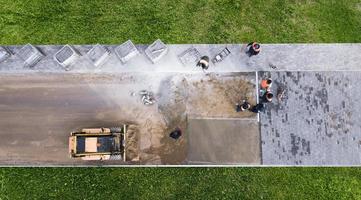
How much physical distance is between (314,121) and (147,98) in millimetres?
9460

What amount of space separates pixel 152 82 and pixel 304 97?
8707 millimetres

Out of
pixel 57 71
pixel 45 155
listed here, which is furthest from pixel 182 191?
pixel 57 71

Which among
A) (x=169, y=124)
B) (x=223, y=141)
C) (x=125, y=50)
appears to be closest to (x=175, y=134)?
(x=169, y=124)

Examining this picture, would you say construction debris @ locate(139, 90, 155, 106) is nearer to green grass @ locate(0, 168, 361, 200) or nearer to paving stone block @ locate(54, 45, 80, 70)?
green grass @ locate(0, 168, 361, 200)

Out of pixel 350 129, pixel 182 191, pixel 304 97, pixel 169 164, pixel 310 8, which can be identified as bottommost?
pixel 182 191

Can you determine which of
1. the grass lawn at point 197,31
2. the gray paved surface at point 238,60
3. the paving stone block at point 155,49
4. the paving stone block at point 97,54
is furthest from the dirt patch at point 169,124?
the paving stone block at point 97,54

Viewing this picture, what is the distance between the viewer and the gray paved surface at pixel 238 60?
2422 centimetres

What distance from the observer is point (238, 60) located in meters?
24.5

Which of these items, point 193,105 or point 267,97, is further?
point 193,105

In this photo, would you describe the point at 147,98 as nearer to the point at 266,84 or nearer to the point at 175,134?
the point at 175,134

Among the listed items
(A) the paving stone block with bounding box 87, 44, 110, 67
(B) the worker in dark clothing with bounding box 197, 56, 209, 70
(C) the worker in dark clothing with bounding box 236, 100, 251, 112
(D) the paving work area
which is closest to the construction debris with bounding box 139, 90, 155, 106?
(D) the paving work area

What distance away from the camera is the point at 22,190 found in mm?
22656

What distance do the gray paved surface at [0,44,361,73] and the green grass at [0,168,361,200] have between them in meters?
5.74

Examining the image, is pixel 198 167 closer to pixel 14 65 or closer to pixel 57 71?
pixel 57 71
